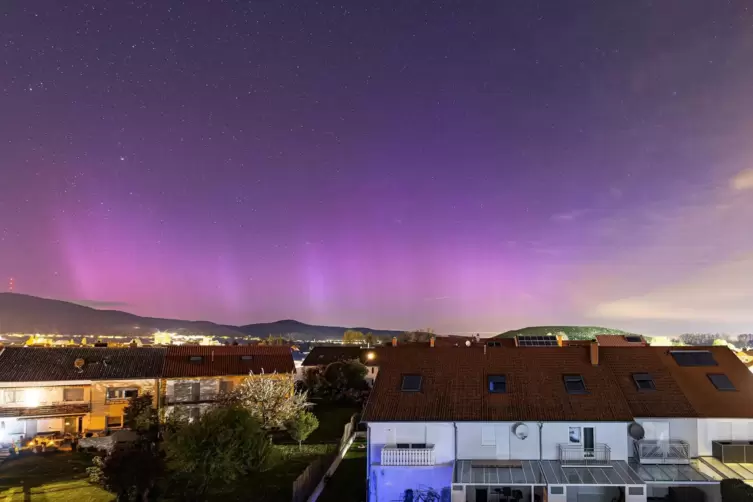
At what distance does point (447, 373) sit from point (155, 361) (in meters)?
32.9

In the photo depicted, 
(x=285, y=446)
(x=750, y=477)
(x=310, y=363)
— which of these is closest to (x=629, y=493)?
(x=750, y=477)

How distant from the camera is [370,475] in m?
28.4

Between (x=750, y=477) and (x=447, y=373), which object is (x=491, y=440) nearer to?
(x=447, y=373)

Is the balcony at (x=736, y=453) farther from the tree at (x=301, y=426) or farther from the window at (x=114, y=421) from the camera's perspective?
the window at (x=114, y=421)

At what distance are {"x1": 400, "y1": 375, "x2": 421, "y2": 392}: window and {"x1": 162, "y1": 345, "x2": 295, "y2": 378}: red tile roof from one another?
983 inches

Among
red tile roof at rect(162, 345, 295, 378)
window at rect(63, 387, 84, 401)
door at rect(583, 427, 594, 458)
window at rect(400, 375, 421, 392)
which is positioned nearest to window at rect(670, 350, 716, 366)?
door at rect(583, 427, 594, 458)

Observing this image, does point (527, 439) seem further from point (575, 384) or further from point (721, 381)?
point (721, 381)

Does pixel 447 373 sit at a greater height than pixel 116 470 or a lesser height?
greater

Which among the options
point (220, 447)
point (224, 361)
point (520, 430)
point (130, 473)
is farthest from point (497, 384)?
point (224, 361)

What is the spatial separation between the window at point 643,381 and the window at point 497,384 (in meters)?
7.32

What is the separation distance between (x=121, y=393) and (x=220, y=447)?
26391mm

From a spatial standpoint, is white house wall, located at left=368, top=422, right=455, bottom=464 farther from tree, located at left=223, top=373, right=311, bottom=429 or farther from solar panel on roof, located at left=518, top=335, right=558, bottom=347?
solar panel on roof, located at left=518, top=335, right=558, bottom=347

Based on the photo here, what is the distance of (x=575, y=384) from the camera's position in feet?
102

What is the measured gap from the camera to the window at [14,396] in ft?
151
